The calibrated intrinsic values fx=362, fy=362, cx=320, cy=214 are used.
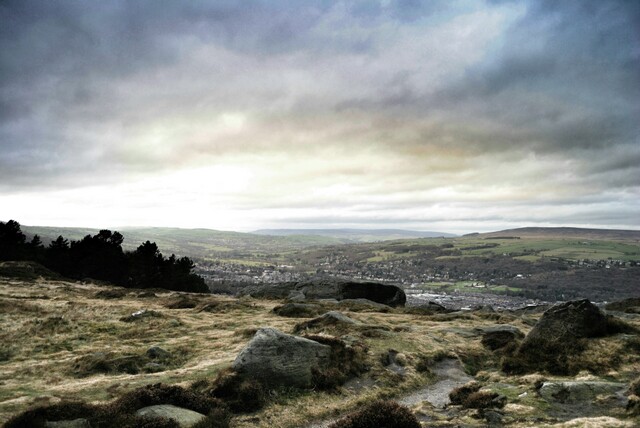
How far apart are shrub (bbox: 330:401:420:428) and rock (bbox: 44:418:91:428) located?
400 inches

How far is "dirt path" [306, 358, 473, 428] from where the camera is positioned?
20.3 meters

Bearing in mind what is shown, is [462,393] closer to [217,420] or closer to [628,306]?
[217,420]

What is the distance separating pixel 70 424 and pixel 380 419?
40.9 feet

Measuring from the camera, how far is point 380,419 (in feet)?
45.1

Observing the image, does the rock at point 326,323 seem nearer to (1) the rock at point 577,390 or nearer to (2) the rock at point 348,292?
(1) the rock at point 577,390

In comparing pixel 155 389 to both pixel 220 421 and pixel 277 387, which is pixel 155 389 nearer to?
pixel 220 421

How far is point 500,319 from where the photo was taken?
1973 inches

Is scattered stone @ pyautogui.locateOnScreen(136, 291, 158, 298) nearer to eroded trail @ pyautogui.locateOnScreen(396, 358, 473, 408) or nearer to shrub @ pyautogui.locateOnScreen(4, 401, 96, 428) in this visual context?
shrub @ pyautogui.locateOnScreen(4, 401, 96, 428)

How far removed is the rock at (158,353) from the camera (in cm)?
2866

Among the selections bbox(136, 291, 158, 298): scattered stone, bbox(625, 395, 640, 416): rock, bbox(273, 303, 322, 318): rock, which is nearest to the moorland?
bbox(625, 395, 640, 416): rock

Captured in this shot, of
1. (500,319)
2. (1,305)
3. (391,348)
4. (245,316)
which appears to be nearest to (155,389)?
(391,348)

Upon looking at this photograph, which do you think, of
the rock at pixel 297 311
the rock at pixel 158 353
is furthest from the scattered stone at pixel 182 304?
the rock at pixel 158 353

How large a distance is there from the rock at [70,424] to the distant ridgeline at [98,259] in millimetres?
80134

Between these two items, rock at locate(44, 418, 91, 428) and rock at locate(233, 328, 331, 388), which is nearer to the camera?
rock at locate(44, 418, 91, 428)
